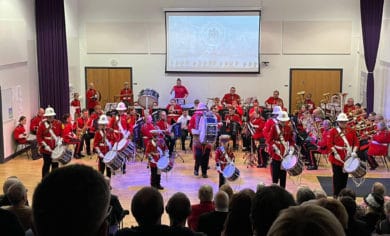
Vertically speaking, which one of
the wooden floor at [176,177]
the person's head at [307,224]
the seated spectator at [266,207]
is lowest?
the wooden floor at [176,177]

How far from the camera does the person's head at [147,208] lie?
3906 millimetres

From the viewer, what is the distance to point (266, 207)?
2.70 metres

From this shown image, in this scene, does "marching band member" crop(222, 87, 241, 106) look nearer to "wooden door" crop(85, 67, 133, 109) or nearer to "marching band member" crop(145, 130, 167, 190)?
"wooden door" crop(85, 67, 133, 109)

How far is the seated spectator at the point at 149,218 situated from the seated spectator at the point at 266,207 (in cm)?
65

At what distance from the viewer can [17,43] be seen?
1753 cm

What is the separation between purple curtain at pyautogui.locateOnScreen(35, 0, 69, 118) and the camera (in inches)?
749

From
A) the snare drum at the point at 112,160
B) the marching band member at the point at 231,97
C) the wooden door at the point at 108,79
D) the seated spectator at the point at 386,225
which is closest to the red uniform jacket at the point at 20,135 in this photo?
the snare drum at the point at 112,160

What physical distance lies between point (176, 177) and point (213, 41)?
30.8 ft

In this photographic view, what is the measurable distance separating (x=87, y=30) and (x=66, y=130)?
34.2ft

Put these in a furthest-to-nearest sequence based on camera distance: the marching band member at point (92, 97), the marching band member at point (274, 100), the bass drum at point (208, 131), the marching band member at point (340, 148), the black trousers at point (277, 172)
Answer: the marching band member at point (92, 97) → the marching band member at point (274, 100) → the bass drum at point (208, 131) → the black trousers at point (277, 172) → the marching band member at point (340, 148)

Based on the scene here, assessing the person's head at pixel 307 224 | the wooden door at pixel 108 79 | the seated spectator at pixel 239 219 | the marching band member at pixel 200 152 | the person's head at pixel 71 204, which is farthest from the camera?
the wooden door at pixel 108 79

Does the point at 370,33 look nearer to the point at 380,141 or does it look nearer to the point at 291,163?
the point at 380,141

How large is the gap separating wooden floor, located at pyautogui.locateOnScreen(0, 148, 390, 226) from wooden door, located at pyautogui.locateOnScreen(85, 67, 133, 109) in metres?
6.76

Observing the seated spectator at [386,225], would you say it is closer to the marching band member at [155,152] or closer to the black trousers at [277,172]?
the black trousers at [277,172]
